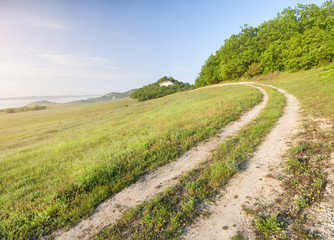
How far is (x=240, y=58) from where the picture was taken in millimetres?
62500

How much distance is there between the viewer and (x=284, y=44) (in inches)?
1889

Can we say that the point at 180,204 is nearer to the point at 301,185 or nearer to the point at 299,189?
the point at 299,189

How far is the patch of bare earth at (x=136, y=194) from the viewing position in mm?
4359

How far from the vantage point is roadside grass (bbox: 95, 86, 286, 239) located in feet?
13.1

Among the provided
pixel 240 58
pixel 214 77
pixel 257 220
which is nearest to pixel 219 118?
pixel 257 220

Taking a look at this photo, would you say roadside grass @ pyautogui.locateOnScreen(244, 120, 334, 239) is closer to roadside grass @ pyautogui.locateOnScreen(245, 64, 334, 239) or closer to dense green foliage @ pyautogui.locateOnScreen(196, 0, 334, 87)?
roadside grass @ pyautogui.locateOnScreen(245, 64, 334, 239)

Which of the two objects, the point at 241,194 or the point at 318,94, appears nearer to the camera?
the point at 241,194

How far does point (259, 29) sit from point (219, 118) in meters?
75.0

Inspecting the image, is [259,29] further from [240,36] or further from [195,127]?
[195,127]

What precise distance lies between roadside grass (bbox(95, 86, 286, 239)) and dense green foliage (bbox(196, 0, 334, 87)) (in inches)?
1952

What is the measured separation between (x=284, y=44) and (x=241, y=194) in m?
63.5

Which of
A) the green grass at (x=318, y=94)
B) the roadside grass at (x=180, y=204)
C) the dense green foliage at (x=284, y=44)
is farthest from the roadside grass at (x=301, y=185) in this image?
the dense green foliage at (x=284, y=44)

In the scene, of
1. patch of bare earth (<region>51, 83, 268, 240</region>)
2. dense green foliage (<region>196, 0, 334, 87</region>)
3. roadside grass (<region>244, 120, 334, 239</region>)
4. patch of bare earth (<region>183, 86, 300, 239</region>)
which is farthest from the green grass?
dense green foliage (<region>196, 0, 334, 87</region>)

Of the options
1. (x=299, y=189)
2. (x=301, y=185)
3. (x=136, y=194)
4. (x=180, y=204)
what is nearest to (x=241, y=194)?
(x=299, y=189)
